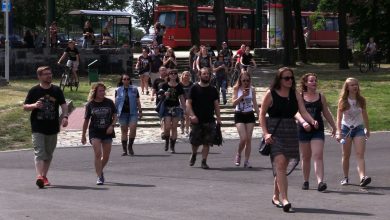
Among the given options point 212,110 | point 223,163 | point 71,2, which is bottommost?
point 223,163

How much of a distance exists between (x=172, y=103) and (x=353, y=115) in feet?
18.5

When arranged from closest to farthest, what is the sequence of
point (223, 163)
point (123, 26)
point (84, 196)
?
point (84, 196) → point (223, 163) → point (123, 26)

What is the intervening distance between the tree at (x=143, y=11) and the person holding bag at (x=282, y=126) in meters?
91.3

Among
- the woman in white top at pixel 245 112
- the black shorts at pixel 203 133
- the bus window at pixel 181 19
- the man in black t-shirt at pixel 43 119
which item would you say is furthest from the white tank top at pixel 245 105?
the bus window at pixel 181 19

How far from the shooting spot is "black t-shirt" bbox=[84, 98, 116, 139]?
13211 mm

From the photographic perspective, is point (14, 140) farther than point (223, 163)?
Yes

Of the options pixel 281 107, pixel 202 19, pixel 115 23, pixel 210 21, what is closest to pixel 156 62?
pixel 115 23

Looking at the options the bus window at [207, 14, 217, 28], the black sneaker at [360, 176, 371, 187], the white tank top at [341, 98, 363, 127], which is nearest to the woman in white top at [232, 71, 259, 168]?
the white tank top at [341, 98, 363, 127]

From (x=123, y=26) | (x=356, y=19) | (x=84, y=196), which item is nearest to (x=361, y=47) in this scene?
(x=356, y=19)

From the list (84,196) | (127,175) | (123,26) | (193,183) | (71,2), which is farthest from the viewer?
(71,2)

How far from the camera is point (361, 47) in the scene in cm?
5341

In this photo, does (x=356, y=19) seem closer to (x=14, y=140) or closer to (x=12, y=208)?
(x=14, y=140)

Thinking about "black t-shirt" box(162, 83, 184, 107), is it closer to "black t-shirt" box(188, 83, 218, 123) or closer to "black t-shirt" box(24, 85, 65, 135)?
"black t-shirt" box(188, 83, 218, 123)

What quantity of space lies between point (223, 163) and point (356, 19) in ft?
126
